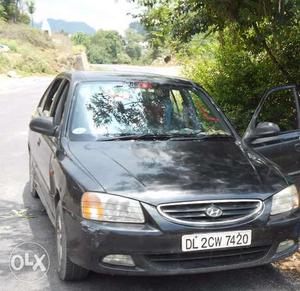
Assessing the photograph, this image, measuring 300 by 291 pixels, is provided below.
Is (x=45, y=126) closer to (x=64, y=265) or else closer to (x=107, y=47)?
(x=64, y=265)

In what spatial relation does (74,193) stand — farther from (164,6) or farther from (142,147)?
(164,6)

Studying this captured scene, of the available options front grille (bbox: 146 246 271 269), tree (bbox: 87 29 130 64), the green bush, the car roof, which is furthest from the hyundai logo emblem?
tree (bbox: 87 29 130 64)

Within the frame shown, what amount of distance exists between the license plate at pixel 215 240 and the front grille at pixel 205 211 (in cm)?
8

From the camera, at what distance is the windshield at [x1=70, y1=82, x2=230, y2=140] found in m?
4.79

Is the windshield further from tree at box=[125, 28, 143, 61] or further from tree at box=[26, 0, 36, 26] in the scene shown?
tree at box=[125, 28, 143, 61]

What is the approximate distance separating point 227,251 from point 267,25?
420cm

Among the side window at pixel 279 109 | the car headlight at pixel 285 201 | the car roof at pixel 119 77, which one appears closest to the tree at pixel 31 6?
the side window at pixel 279 109

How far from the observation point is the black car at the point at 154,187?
366 cm

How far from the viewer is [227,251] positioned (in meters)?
3.80

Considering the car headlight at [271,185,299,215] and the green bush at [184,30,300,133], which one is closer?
the car headlight at [271,185,299,215]

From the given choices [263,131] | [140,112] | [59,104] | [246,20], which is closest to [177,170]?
[140,112]

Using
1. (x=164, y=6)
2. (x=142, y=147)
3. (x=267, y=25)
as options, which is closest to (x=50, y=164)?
(x=142, y=147)

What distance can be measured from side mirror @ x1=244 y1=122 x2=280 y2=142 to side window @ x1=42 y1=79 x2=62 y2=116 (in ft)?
6.83

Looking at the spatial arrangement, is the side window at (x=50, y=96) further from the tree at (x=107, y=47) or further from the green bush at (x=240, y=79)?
the tree at (x=107, y=47)
